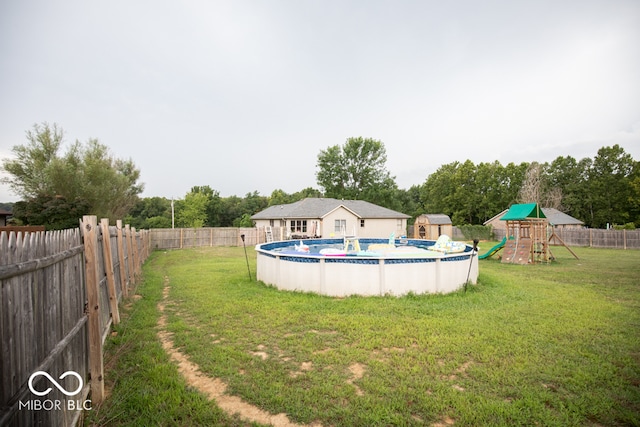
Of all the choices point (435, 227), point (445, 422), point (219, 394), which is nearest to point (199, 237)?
point (219, 394)

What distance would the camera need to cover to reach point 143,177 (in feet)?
138

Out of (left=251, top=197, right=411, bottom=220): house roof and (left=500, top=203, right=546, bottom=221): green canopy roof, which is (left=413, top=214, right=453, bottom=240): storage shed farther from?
(left=500, top=203, right=546, bottom=221): green canopy roof

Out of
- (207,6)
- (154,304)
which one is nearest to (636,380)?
(154,304)

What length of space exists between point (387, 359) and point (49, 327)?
3.76m

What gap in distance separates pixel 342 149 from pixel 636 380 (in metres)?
50.0

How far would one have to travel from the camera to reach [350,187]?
52281 mm

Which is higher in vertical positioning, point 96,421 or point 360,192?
point 360,192

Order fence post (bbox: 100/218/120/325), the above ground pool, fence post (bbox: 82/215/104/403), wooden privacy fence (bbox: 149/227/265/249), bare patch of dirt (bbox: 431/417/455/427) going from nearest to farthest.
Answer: bare patch of dirt (bbox: 431/417/455/427) → fence post (bbox: 82/215/104/403) → fence post (bbox: 100/218/120/325) → the above ground pool → wooden privacy fence (bbox: 149/227/265/249)

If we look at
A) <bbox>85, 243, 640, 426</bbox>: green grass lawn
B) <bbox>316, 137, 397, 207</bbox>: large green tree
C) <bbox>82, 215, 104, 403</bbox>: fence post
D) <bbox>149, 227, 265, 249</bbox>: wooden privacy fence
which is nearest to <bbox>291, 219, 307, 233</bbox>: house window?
<bbox>149, 227, 265, 249</bbox>: wooden privacy fence

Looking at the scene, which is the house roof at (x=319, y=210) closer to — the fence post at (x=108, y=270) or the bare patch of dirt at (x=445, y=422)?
the fence post at (x=108, y=270)

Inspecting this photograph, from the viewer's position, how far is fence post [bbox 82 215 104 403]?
3.43m

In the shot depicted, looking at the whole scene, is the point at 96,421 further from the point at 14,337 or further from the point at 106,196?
the point at 106,196

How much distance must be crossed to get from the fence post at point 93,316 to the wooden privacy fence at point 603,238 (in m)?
31.3

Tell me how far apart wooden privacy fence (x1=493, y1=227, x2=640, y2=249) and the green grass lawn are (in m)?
21.0
